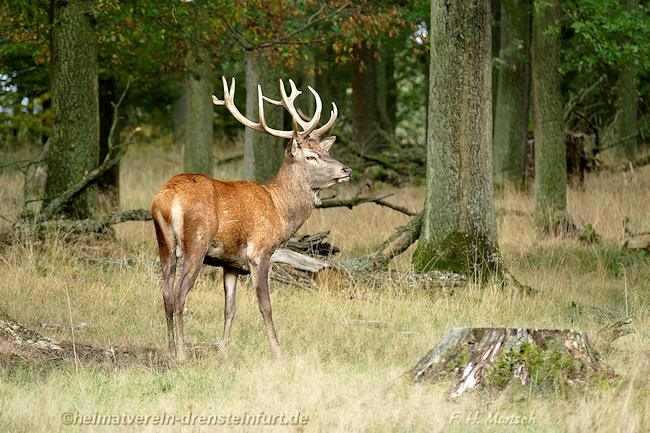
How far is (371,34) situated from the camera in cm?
1609

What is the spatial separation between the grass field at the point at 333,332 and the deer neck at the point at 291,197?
0.99 meters

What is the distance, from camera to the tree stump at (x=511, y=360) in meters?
6.82

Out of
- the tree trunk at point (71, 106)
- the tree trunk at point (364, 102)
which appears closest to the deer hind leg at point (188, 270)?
the tree trunk at point (71, 106)

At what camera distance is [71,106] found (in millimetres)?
13469

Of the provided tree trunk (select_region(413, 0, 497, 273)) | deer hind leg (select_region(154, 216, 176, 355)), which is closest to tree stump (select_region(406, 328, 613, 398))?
deer hind leg (select_region(154, 216, 176, 355))

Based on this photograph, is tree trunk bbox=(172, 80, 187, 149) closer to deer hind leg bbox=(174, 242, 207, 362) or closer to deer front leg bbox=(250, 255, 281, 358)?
deer front leg bbox=(250, 255, 281, 358)

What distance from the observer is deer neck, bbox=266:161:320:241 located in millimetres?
8992

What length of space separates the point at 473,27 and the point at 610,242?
445cm

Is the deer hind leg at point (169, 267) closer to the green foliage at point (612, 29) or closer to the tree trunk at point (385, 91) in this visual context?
the green foliage at point (612, 29)

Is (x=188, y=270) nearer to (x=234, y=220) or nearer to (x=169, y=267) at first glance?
(x=169, y=267)

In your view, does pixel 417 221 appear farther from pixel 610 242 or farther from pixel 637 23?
pixel 637 23

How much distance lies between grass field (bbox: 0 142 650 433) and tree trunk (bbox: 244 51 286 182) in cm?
126

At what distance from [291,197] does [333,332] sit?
1239 millimetres

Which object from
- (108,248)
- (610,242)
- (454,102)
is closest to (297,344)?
(454,102)
